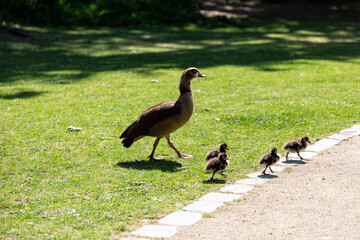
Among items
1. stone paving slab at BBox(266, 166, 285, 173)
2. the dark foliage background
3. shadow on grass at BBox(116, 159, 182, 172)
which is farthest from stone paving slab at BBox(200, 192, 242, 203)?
the dark foliage background

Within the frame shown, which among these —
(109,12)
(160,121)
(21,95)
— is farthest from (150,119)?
(109,12)

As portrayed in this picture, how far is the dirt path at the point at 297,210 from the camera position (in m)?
5.82

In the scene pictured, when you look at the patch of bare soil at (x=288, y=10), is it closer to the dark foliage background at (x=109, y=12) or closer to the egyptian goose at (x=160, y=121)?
the dark foliage background at (x=109, y=12)

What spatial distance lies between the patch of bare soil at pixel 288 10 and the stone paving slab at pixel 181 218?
94.0 feet

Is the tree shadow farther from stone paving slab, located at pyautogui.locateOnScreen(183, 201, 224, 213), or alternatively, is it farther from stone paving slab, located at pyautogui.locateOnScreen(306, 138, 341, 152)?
stone paving slab, located at pyautogui.locateOnScreen(183, 201, 224, 213)

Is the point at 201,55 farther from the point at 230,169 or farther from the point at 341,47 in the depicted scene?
the point at 230,169

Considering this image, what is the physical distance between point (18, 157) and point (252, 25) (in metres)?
23.9

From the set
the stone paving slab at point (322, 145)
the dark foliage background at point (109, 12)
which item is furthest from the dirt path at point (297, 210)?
the dark foliage background at point (109, 12)

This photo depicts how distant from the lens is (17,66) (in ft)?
60.6

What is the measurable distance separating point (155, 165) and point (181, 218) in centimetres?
238

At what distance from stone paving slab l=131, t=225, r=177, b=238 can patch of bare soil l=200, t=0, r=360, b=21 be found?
95.4 feet

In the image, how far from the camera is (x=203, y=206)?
21.8ft

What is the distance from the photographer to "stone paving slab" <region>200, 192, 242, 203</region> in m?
6.87

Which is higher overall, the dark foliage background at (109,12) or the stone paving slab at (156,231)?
the dark foliage background at (109,12)
